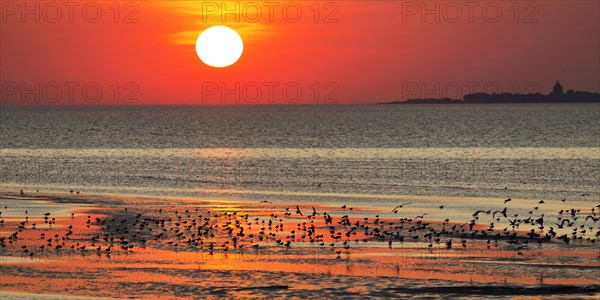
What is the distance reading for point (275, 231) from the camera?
3547 cm

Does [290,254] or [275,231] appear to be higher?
[275,231]

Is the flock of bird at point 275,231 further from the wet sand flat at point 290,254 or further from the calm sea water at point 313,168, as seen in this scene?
the calm sea water at point 313,168

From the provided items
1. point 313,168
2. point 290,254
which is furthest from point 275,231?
point 313,168

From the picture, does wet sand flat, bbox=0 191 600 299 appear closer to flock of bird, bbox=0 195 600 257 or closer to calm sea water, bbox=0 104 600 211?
flock of bird, bbox=0 195 600 257

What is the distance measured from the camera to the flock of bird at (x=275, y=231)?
3203 cm

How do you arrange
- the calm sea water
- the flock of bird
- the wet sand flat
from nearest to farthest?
the wet sand flat < the flock of bird < the calm sea water

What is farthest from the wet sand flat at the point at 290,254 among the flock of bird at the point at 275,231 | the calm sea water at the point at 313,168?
the calm sea water at the point at 313,168

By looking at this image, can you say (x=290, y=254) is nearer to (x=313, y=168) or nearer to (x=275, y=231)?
(x=275, y=231)

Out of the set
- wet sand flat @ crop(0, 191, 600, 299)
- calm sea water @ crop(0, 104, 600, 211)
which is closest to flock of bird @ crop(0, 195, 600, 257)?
wet sand flat @ crop(0, 191, 600, 299)

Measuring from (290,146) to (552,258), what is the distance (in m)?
95.0

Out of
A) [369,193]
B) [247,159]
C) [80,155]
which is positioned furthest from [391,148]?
[369,193]

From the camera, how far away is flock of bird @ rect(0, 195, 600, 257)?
32.0 metres

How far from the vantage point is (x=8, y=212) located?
41250 millimetres

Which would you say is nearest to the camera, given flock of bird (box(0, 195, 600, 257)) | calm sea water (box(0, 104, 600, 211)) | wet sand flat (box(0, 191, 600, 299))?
wet sand flat (box(0, 191, 600, 299))
